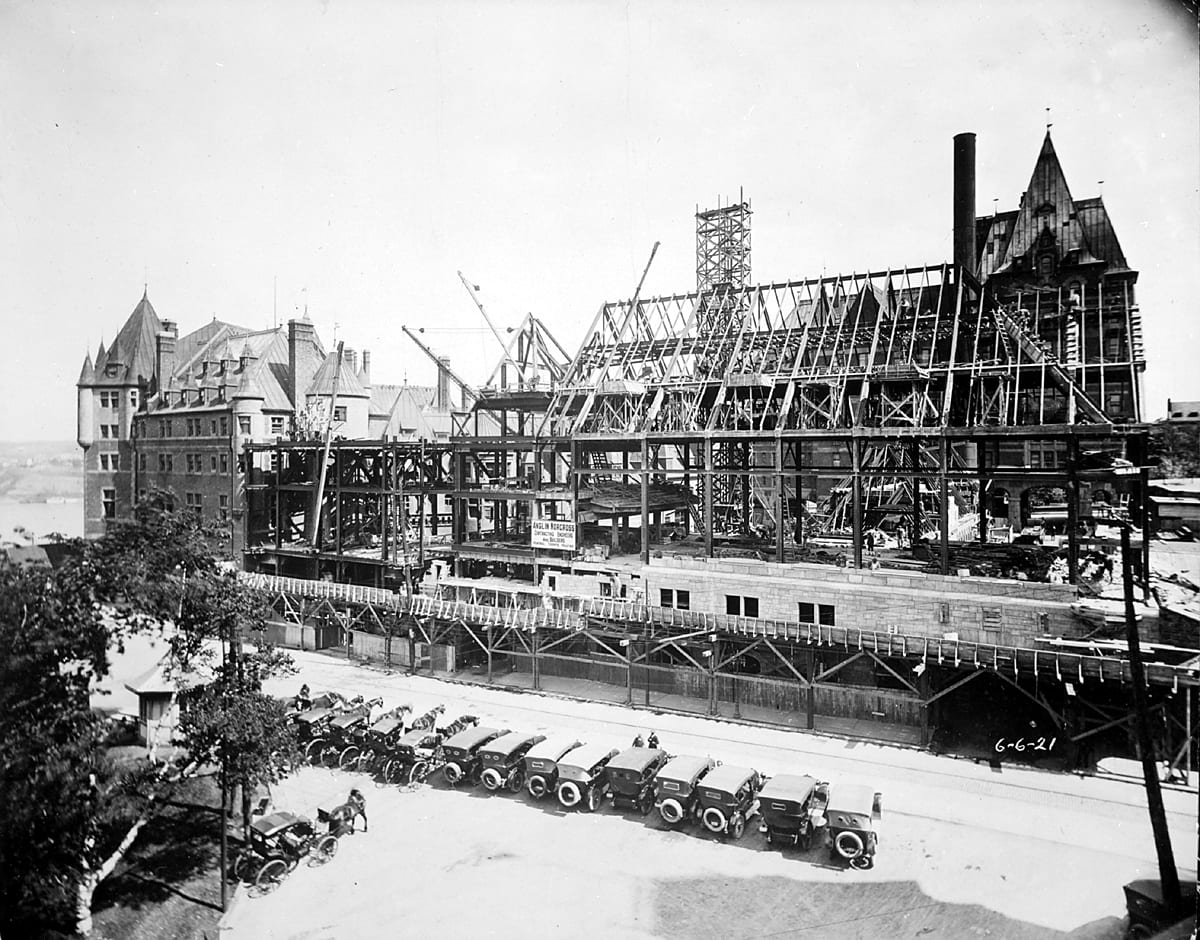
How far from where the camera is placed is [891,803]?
26.9 metres

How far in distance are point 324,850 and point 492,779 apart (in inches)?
255

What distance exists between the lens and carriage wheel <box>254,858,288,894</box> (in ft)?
70.8

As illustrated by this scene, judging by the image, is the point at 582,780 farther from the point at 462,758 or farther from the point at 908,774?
the point at 908,774

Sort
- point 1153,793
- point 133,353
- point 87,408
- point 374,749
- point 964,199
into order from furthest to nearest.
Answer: point 964,199 → point 133,353 → point 87,408 → point 374,749 → point 1153,793

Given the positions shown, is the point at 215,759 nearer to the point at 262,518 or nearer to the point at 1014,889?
the point at 1014,889

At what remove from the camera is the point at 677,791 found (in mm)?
25219

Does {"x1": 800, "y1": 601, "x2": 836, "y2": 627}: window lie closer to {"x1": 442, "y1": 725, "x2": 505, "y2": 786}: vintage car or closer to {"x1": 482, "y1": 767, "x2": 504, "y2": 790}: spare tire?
{"x1": 442, "y1": 725, "x2": 505, "y2": 786}: vintage car

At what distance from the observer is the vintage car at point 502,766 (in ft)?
92.2

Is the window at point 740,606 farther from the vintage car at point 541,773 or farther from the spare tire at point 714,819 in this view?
the spare tire at point 714,819

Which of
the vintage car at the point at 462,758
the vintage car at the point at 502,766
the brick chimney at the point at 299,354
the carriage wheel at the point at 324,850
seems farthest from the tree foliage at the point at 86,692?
the brick chimney at the point at 299,354

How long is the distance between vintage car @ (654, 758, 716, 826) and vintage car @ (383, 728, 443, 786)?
29.5 ft

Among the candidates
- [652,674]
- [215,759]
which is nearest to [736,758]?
[652,674]

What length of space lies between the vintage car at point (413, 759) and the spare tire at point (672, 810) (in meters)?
9.27

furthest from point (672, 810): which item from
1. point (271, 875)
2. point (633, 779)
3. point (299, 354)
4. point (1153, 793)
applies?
point (299, 354)
